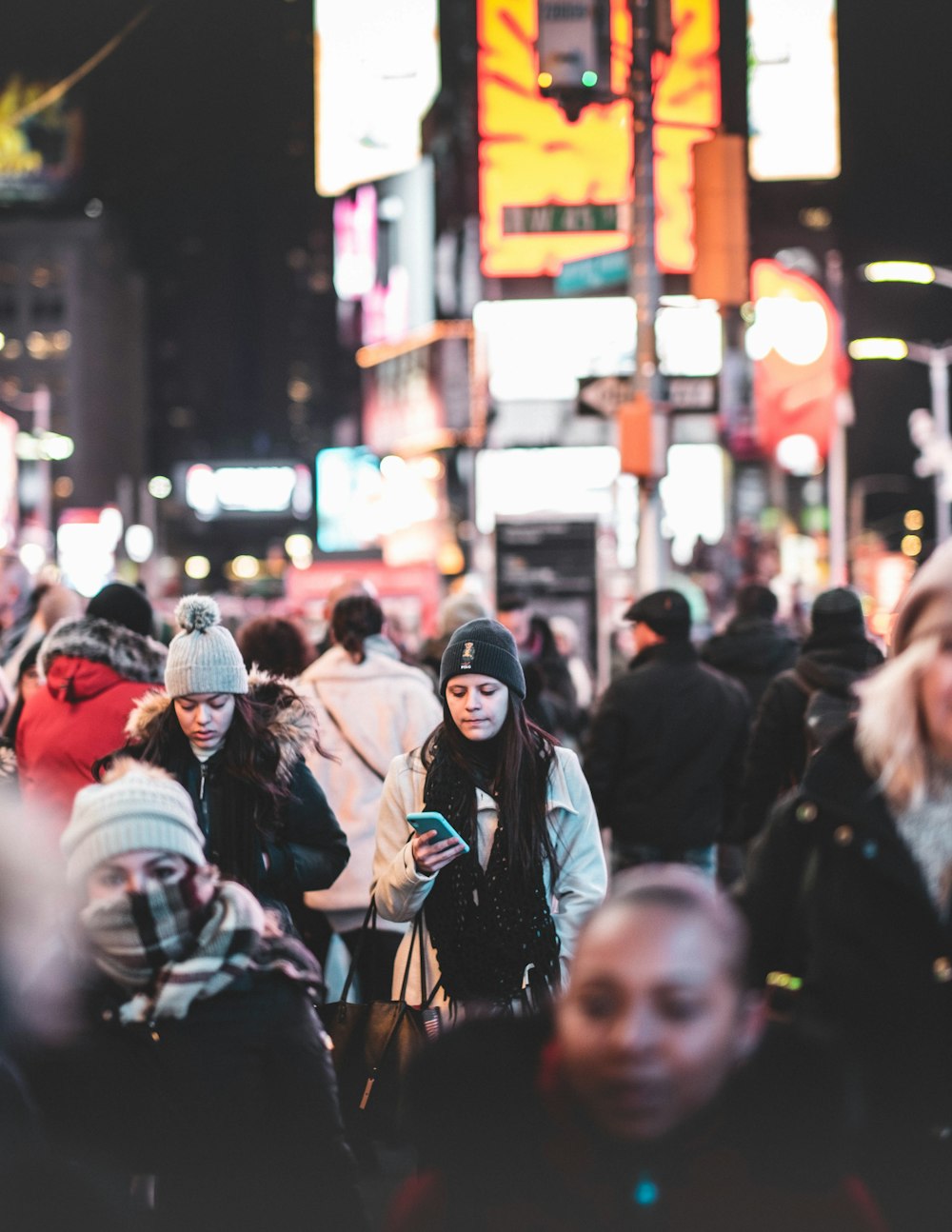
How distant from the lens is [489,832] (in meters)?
5.23

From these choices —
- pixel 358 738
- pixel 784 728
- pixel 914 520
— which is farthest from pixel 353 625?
pixel 914 520

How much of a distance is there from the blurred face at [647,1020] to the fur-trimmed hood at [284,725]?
10.2 feet

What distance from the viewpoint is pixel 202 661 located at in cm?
570

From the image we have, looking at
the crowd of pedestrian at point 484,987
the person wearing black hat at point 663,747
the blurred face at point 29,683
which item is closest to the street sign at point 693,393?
the person wearing black hat at point 663,747

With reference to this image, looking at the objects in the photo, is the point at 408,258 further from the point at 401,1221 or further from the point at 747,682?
the point at 401,1221

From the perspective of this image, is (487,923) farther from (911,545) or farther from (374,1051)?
(911,545)

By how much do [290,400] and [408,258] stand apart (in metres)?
95.8

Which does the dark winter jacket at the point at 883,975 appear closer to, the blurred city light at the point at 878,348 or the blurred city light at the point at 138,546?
the blurred city light at the point at 878,348

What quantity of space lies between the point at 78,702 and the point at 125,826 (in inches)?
139

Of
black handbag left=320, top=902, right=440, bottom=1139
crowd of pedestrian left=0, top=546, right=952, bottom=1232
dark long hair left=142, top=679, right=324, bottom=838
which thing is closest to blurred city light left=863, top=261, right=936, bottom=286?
dark long hair left=142, top=679, right=324, bottom=838

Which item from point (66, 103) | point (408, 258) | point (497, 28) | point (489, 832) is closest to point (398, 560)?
point (408, 258)

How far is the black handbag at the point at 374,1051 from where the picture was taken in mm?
4941

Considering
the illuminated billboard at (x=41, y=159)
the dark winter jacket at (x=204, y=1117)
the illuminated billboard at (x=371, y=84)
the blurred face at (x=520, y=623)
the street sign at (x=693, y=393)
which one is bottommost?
the dark winter jacket at (x=204, y=1117)

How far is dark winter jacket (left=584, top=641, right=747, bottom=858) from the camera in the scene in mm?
8789
